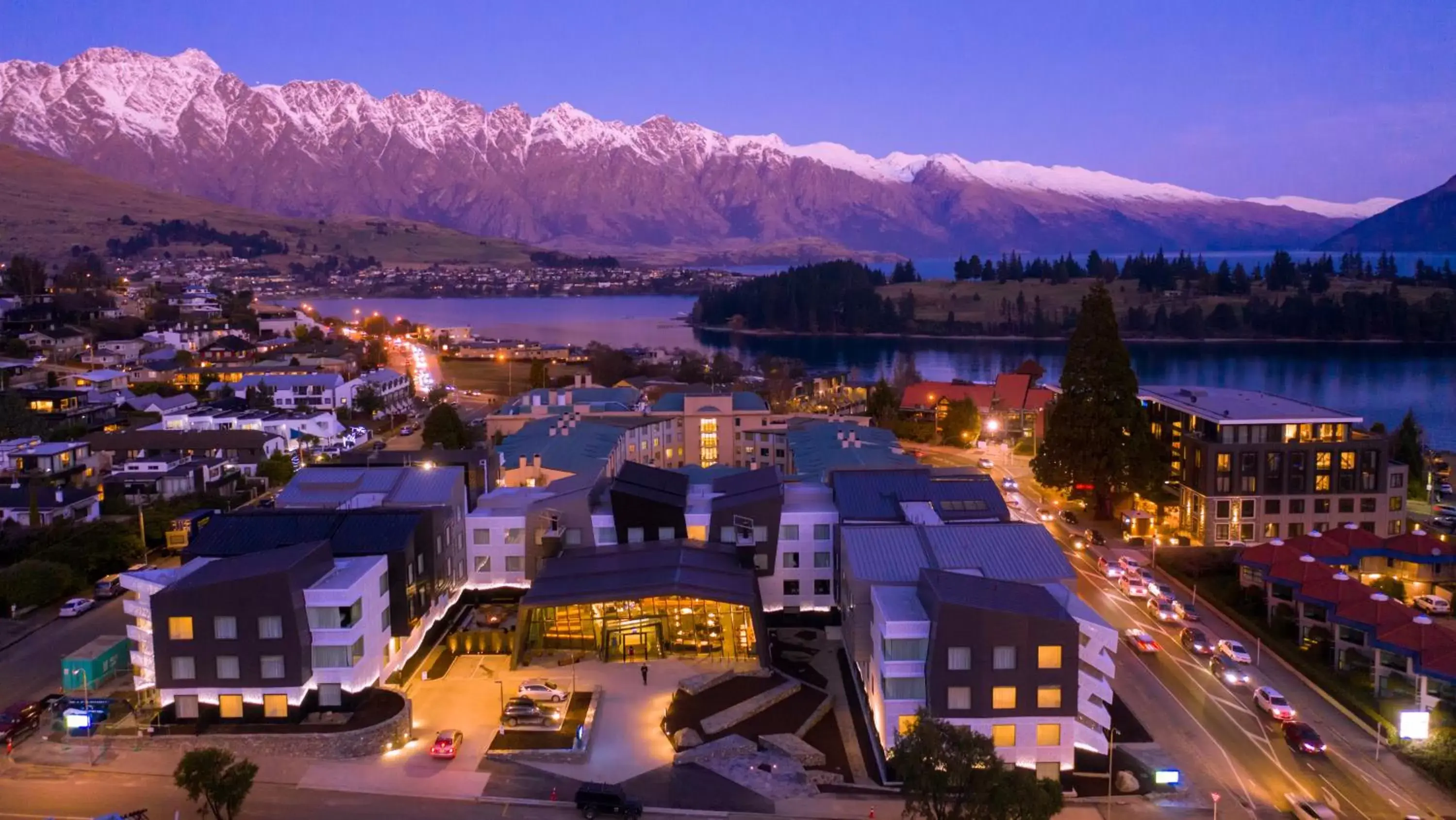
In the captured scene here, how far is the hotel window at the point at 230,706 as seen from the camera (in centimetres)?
955

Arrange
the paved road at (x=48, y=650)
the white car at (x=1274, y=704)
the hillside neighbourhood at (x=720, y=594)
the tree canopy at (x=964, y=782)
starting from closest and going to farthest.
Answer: the tree canopy at (x=964, y=782), the hillside neighbourhood at (x=720, y=594), the white car at (x=1274, y=704), the paved road at (x=48, y=650)

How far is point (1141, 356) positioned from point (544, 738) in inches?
2059

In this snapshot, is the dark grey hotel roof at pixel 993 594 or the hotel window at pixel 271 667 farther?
the hotel window at pixel 271 667

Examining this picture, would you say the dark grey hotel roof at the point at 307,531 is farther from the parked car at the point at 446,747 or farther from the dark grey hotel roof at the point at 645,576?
the parked car at the point at 446,747

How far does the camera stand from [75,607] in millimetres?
12922

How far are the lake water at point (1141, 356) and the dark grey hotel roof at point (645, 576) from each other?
25.9m

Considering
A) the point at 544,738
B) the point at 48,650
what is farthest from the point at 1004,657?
the point at 48,650

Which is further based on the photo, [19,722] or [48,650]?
[48,650]

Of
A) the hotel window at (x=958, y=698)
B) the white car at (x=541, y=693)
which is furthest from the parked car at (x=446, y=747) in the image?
the hotel window at (x=958, y=698)

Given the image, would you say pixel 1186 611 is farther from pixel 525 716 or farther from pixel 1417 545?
pixel 525 716

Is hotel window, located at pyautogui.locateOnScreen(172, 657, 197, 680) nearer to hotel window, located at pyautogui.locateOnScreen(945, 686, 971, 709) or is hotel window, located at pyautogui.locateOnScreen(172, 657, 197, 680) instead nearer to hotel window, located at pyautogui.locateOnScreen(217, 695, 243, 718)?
hotel window, located at pyautogui.locateOnScreen(217, 695, 243, 718)

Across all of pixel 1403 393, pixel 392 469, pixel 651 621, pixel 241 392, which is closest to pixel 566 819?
pixel 651 621

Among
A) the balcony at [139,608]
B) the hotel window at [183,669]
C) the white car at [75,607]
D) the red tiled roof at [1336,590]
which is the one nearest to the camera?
the hotel window at [183,669]

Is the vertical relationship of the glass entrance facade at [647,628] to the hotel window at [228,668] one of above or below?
below
